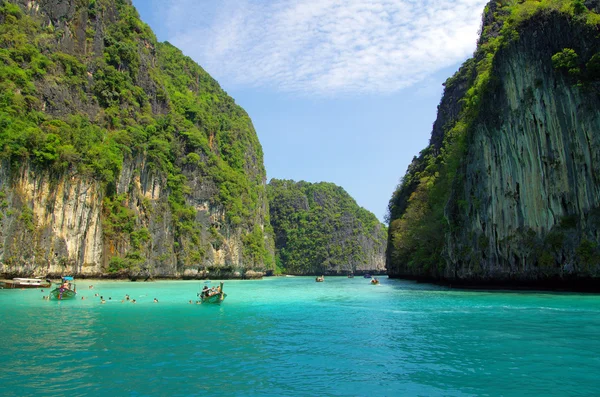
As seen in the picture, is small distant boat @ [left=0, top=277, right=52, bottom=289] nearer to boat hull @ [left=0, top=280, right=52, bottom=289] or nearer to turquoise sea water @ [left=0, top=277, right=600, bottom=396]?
boat hull @ [left=0, top=280, right=52, bottom=289]

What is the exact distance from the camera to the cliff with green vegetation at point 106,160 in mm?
41938

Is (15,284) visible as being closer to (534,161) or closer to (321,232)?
(534,161)

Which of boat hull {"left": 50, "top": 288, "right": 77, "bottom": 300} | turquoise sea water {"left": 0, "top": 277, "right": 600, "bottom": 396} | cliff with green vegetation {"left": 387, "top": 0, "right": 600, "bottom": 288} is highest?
cliff with green vegetation {"left": 387, "top": 0, "right": 600, "bottom": 288}

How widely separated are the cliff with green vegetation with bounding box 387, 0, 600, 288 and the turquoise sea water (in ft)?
29.8

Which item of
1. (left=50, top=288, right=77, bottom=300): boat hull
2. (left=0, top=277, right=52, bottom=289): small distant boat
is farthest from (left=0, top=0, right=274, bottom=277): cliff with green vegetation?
(left=50, top=288, right=77, bottom=300): boat hull

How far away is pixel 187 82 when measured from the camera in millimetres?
93812

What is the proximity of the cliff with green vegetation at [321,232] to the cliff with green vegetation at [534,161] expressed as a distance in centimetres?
9676

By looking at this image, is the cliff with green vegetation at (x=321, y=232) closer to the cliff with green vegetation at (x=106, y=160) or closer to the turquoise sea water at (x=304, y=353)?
the cliff with green vegetation at (x=106, y=160)

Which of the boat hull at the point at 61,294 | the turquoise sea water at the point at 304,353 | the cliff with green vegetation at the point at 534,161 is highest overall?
the cliff with green vegetation at the point at 534,161

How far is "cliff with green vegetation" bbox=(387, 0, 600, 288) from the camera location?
27766mm

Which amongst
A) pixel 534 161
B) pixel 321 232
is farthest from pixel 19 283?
pixel 321 232

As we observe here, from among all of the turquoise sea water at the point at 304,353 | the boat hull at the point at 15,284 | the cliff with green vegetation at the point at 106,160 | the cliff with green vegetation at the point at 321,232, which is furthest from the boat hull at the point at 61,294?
the cliff with green vegetation at the point at 321,232

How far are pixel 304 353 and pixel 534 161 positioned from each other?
2489 cm

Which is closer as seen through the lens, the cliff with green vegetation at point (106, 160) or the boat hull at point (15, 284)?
the boat hull at point (15, 284)
